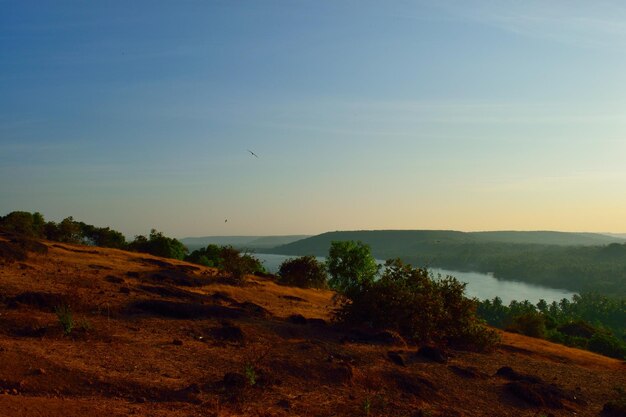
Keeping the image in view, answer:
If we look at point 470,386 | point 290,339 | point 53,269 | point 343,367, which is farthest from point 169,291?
point 470,386

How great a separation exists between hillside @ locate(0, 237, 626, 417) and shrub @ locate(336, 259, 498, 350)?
170 cm

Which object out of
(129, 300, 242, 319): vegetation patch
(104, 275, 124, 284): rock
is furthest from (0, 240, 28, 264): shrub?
(129, 300, 242, 319): vegetation patch

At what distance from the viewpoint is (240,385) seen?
519 inches

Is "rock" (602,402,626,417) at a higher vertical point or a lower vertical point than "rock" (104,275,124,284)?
lower

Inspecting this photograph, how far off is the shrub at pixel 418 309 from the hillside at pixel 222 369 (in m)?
1.70

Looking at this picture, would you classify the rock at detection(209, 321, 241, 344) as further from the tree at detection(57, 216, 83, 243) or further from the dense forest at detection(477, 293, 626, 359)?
the tree at detection(57, 216, 83, 243)

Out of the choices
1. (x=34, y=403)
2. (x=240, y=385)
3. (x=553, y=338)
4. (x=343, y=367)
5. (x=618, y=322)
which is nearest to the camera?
(x=34, y=403)

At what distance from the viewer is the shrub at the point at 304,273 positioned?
62.7 metres

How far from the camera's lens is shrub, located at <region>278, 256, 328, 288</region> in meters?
62.7

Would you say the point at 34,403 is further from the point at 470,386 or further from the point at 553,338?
the point at 553,338

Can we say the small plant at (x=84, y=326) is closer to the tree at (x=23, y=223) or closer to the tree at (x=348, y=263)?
the tree at (x=348, y=263)

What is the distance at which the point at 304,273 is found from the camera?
2480 inches

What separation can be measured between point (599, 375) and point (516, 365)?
494 cm

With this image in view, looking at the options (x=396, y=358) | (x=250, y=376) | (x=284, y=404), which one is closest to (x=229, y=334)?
(x=250, y=376)
